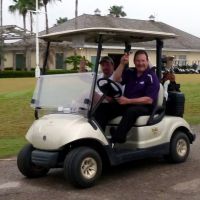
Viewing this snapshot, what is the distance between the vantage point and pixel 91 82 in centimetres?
612

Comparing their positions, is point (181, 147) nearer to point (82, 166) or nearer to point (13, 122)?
point (82, 166)

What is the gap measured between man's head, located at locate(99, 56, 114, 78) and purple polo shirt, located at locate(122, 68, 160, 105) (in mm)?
194

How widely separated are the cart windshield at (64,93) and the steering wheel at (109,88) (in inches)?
6.0

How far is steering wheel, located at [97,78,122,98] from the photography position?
6.19 metres

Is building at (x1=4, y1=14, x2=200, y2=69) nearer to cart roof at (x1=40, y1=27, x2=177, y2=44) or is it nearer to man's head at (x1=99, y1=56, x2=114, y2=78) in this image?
cart roof at (x1=40, y1=27, x2=177, y2=44)

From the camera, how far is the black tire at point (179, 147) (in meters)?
6.91

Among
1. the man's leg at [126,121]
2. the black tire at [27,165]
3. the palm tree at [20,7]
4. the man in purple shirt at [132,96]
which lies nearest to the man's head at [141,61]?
the man in purple shirt at [132,96]

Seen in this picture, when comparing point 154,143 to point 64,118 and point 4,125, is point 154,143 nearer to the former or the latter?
point 64,118

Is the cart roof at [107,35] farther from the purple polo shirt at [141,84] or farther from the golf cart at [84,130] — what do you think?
the purple polo shirt at [141,84]

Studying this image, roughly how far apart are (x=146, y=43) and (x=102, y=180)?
7.11 ft

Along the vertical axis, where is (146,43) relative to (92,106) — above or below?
above

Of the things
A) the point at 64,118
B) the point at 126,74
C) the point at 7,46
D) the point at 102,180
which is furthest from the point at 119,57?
the point at 7,46

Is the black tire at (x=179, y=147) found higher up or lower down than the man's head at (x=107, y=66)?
lower down

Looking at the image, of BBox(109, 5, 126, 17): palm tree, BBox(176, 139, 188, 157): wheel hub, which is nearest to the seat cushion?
BBox(176, 139, 188, 157): wheel hub
